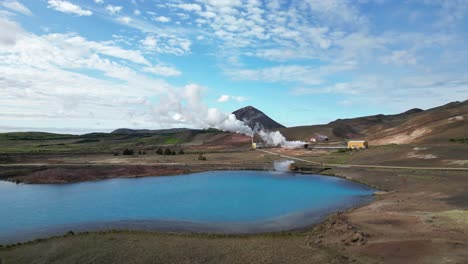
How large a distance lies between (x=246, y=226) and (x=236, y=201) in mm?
13970

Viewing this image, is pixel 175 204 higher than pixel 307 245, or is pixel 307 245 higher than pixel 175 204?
pixel 175 204

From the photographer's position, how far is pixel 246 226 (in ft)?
118

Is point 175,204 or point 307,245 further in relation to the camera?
point 175,204

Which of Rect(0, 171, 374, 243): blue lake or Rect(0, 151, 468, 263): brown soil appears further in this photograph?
Rect(0, 171, 374, 243): blue lake

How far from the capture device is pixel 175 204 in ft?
155

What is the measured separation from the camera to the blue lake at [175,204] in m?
36.1

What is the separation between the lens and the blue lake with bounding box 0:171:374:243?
36125 millimetres

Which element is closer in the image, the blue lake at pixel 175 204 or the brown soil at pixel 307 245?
the brown soil at pixel 307 245

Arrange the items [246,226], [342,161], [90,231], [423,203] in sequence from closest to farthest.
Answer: [90,231] < [246,226] < [423,203] < [342,161]

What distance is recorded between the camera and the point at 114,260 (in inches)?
993

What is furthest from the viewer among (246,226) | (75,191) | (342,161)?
(342,161)

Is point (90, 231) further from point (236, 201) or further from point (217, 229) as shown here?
point (236, 201)

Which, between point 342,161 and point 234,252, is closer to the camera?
point 234,252

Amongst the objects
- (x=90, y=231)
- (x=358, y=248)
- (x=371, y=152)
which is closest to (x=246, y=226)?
(x=358, y=248)
